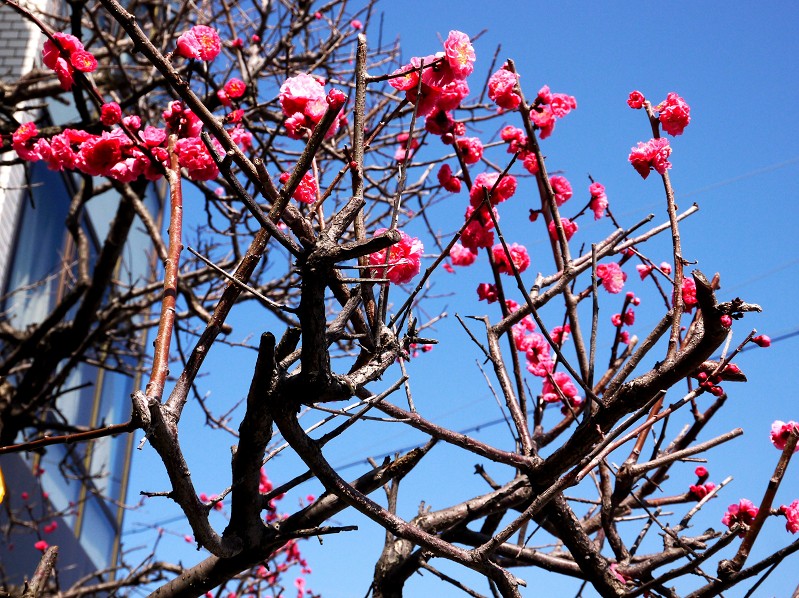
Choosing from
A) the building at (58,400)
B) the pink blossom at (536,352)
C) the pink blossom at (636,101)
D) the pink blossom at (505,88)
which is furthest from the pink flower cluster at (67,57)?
the building at (58,400)

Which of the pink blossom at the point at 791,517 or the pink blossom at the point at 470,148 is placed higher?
the pink blossom at the point at 470,148

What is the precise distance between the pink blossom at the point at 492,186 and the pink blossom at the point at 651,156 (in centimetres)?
44

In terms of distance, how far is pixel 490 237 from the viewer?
9.35 feet

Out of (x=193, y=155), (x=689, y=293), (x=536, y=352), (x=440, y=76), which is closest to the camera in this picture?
(x=440, y=76)

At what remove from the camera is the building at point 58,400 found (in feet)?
22.9

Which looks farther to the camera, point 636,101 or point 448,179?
point 448,179

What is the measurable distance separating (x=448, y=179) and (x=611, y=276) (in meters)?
0.85

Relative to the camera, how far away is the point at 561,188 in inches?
126

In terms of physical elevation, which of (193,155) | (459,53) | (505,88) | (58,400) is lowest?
(459,53)

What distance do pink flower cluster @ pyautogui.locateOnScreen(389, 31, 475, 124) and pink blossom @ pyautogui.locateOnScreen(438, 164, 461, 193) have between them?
384mm

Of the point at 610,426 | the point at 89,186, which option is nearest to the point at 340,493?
the point at 610,426

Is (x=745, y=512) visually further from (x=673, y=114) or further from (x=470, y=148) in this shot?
(x=470, y=148)

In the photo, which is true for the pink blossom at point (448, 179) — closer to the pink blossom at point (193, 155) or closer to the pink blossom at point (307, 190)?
the pink blossom at point (307, 190)

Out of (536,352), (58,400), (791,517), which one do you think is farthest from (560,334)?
(58,400)
